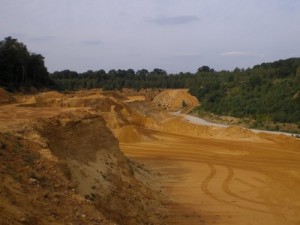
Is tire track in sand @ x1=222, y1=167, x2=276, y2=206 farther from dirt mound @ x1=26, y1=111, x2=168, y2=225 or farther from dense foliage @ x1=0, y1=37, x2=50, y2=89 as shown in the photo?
dense foliage @ x1=0, y1=37, x2=50, y2=89

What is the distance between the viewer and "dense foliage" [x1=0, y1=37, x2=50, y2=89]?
49219 millimetres

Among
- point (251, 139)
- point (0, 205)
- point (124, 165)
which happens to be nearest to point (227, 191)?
point (124, 165)

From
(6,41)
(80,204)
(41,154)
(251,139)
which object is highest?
(6,41)

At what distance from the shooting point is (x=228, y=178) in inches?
797

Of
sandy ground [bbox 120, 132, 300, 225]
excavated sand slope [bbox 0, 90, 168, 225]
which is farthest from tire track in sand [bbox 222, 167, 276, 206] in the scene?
excavated sand slope [bbox 0, 90, 168, 225]

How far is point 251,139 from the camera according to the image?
34.8 m

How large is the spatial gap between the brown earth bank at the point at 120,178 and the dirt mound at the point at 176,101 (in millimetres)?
38414

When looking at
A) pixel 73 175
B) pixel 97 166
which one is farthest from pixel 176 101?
pixel 73 175

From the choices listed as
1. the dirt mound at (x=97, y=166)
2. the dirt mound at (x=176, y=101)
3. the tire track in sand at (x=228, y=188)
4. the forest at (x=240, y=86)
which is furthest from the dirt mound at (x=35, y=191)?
the dirt mound at (x=176, y=101)

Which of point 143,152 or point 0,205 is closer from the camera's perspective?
point 0,205

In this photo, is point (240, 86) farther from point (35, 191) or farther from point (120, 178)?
point (35, 191)

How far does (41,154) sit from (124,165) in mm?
5622

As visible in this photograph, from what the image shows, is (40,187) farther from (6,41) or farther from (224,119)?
(6,41)

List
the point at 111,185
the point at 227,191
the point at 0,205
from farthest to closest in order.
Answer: the point at 227,191 → the point at 111,185 → the point at 0,205
